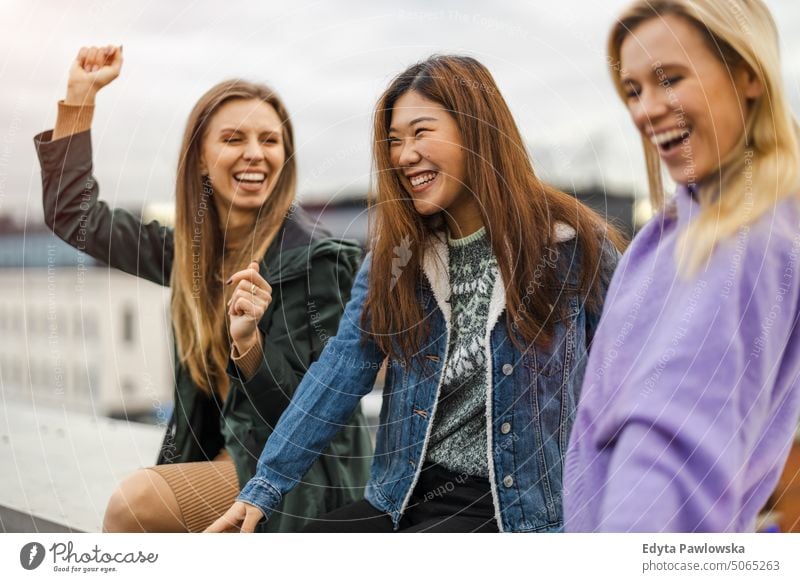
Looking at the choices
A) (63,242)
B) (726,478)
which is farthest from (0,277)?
(726,478)

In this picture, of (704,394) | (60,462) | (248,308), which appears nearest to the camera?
(704,394)

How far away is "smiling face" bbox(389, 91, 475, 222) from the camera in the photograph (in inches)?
70.0

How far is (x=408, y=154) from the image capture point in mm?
1809

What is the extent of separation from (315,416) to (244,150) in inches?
21.1

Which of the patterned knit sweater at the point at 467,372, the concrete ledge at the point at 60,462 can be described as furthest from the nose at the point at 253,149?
the concrete ledge at the point at 60,462

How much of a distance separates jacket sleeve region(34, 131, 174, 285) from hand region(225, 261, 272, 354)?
193 mm

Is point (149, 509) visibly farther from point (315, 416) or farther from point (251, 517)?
point (315, 416)

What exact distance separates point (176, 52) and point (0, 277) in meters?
0.60

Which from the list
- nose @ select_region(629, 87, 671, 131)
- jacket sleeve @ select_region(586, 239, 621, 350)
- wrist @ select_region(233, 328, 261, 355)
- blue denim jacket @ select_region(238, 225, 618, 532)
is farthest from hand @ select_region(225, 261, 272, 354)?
nose @ select_region(629, 87, 671, 131)

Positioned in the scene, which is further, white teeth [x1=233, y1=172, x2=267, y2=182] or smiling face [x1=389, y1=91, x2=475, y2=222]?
white teeth [x1=233, y1=172, x2=267, y2=182]

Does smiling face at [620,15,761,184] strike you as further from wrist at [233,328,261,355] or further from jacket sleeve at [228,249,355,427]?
wrist at [233,328,261,355]

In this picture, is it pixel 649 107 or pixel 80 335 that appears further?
pixel 80 335

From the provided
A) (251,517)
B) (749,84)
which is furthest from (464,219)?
(251,517)

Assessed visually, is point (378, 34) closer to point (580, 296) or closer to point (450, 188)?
point (450, 188)
